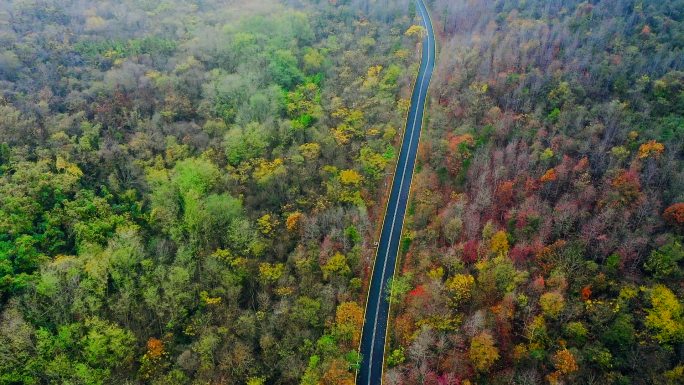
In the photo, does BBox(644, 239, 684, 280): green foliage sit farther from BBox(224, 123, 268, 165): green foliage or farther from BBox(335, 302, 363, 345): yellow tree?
BBox(224, 123, 268, 165): green foliage

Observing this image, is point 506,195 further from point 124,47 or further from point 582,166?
A: point 124,47

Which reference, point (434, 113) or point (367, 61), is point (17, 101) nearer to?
point (367, 61)

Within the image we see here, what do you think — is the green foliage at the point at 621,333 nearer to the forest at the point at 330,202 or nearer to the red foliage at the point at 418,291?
the forest at the point at 330,202

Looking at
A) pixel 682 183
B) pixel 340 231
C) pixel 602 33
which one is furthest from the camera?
pixel 602 33

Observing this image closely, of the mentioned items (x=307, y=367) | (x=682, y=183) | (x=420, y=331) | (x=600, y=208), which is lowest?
(x=307, y=367)

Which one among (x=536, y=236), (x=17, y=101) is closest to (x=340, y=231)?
(x=536, y=236)
